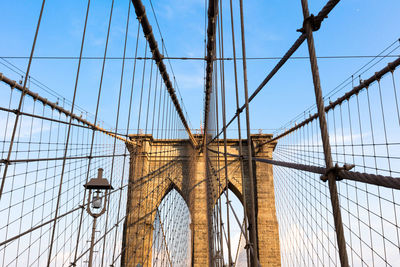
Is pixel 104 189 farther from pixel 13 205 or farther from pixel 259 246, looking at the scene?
pixel 259 246

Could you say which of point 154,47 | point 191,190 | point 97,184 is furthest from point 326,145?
point 191,190

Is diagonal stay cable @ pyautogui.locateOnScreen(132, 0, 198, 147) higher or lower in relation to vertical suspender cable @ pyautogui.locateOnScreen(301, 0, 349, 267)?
higher

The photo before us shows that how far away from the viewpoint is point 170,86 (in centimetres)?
834

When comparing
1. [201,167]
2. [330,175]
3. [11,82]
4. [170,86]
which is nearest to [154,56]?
[170,86]

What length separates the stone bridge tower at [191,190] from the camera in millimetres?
10594

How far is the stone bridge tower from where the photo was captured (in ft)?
34.8

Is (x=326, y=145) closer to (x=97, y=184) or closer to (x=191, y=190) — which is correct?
(x=97, y=184)

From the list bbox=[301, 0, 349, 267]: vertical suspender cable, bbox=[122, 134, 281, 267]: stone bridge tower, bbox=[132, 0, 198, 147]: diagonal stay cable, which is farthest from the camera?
bbox=[122, 134, 281, 267]: stone bridge tower

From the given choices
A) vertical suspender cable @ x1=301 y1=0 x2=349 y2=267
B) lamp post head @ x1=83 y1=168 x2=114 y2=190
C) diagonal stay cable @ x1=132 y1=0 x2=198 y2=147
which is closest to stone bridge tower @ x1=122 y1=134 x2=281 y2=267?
diagonal stay cable @ x1=132 y1=0 x2=198 y2=147

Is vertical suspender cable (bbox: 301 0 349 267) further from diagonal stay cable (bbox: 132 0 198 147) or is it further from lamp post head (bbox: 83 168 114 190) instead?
diagonal stay cable (bbox: 132 0 198 147)

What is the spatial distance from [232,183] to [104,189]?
31.5ft

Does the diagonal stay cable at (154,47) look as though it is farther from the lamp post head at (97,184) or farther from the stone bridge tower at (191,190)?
the lamp post head at (97,184)

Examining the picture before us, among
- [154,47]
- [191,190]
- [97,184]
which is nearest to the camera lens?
[97,184]

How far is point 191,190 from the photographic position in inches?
455
